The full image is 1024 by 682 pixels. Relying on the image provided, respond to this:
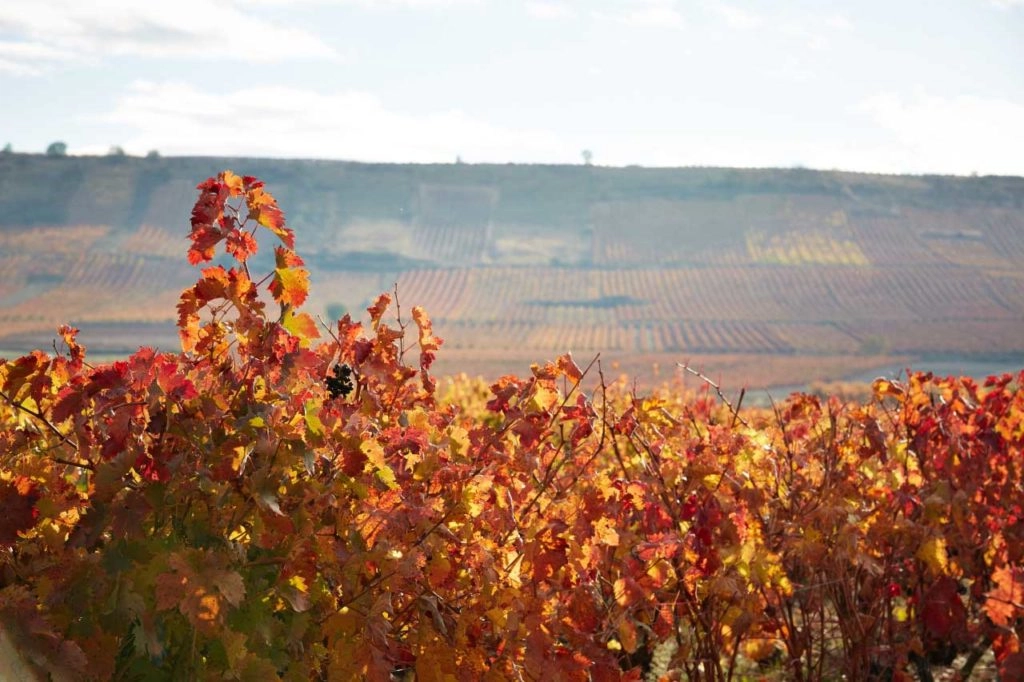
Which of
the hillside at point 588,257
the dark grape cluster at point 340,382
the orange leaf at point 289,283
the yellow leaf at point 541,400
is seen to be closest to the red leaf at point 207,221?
the orange leaf at point 289,283

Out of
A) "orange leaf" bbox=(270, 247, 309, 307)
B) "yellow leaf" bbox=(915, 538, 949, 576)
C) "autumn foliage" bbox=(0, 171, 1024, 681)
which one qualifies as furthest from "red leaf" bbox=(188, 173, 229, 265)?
"yellow leaf" bbox=(915, 538, 949, 576)

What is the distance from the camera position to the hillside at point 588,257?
206ft

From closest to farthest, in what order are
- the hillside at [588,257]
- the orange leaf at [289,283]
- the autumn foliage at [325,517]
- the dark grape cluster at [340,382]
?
the autumn foliage at [325,517] → the orange leaf at [289,283] → the dark grape cluster at [340,382] → the hillside at [588,257]

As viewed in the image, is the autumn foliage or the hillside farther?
the hillside

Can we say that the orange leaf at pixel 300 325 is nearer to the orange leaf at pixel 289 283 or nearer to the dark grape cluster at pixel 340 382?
the orange leaf at pixel 289 283

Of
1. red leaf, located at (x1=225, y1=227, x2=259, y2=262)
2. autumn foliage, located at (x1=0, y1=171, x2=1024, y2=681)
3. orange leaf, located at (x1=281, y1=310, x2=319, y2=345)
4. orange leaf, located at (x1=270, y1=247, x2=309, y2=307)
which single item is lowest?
autumn foliage, located at (x1=0, y1=171, x2=1024, y2=681)

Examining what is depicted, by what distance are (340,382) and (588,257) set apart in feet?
284

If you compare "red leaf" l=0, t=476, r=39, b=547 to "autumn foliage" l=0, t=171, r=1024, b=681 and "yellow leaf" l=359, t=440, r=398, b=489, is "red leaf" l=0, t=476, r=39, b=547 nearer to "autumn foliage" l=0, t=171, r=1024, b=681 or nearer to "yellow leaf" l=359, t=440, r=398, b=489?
"autumn foliage" l=0, t=171, r=1024, b=681

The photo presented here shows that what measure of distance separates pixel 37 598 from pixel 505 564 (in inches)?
36.7

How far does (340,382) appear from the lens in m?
2.33

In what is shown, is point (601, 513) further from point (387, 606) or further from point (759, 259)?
point (759, 259)

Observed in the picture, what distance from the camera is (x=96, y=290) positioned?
248 ft

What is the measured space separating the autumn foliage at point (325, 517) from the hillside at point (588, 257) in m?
45.4

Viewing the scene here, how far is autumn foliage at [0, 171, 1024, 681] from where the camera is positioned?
1.87 meters
